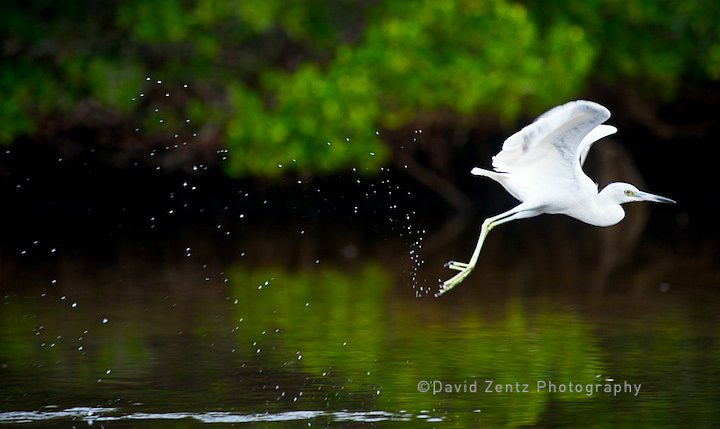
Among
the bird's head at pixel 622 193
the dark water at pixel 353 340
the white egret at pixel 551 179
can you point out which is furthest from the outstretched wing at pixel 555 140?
the dark water at pixel 353 340

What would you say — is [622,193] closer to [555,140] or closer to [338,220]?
Result: [555,140]

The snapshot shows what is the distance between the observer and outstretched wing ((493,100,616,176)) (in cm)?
998

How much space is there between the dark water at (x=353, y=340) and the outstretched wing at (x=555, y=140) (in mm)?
1886

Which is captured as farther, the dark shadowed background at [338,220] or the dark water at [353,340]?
the dark shadowed background at [338,220]

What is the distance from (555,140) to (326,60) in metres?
21.9

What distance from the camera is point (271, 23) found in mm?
30062

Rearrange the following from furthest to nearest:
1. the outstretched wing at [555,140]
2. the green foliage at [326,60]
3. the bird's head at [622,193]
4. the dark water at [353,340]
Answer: the green foliage at [326,60] < the bird's head at [622,193] < the dark water at [353,340] < the outstretched wing at [555,140]

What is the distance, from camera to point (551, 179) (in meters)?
11.2

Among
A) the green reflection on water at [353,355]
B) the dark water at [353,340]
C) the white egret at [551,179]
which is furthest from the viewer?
the green reflection on water at [353,355]

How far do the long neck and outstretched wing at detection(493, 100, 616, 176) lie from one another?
1.41ft

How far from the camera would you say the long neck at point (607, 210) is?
11656 mm

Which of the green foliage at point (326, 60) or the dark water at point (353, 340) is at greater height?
the green foliage at point (326, 60)

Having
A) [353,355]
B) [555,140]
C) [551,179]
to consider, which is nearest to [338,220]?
[353,355]

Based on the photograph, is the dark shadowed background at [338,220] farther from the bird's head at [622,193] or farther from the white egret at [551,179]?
the bird's head at [622,193]
